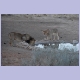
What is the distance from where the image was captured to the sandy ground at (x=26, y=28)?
11227 mm

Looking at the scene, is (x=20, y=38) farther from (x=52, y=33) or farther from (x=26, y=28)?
(x=52, y=33)

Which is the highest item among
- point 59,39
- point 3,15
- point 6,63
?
point 3,15

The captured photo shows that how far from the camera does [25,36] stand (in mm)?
11281

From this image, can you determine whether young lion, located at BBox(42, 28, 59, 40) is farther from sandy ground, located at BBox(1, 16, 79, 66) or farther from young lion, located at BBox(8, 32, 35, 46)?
young lion, located at BBox(8, 32, 35, 46)

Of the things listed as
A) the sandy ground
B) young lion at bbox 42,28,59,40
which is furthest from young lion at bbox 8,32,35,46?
young lion at bbox 42,28,59,40

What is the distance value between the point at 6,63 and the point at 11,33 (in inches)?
34.8

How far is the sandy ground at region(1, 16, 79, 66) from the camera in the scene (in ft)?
36.8

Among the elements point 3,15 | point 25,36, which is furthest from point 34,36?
Answer: point 3,15

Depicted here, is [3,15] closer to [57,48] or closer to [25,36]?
[25,36]

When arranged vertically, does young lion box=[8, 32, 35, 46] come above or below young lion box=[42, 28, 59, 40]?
below

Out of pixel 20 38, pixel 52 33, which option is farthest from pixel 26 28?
pixel 52 33

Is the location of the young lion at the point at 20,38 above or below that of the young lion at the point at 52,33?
below

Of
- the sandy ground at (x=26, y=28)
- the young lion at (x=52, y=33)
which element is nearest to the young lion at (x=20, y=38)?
the sandy ground at (x=26, y=28)

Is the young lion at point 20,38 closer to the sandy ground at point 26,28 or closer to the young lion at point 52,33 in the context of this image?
the sandy ground at point 26,28
